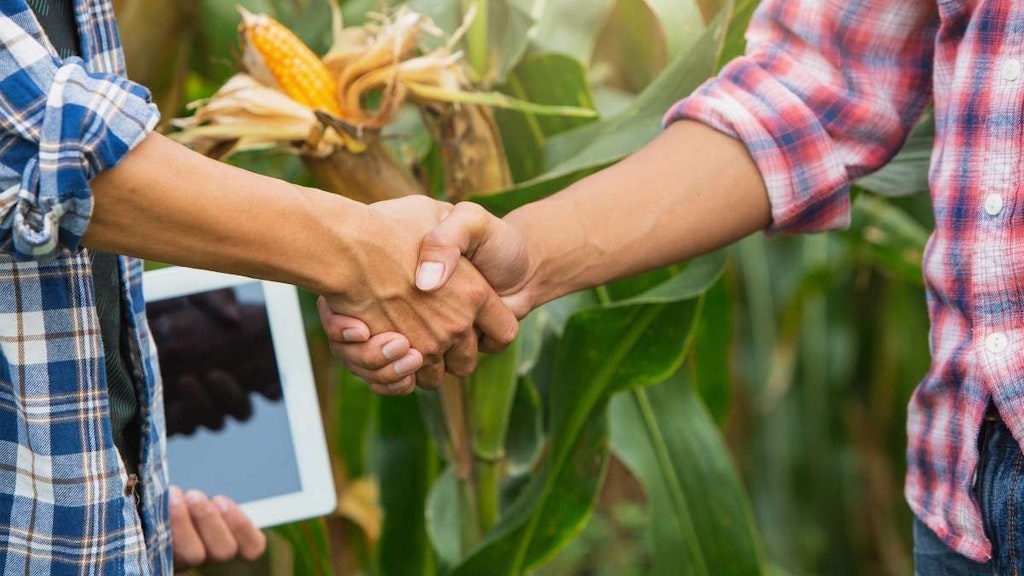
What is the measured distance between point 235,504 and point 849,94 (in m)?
0.54

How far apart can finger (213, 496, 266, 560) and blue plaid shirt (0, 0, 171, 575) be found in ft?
0.64

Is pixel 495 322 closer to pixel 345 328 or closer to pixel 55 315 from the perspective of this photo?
pixel 345 328

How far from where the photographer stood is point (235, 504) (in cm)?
80

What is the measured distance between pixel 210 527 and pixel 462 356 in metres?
0.22

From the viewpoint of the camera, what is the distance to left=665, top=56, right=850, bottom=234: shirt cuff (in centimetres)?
75

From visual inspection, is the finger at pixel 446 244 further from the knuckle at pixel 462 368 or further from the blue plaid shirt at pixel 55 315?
the blue plaid shirt at pixel 55 315

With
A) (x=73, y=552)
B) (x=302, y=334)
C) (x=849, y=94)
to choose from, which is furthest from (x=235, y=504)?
(x=849, y=94)

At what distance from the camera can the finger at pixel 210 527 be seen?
77cm

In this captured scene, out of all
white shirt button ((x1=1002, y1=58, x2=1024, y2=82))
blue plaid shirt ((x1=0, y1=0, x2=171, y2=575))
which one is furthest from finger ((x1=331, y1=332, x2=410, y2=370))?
white shirt button ((x1=1002, y1=58, x2=1024, y2=82))

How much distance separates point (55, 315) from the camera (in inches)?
21.1

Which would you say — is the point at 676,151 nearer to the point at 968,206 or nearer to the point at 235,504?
the point at 968,206

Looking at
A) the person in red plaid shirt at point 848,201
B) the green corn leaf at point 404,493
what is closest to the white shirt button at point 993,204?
the person in red plaid shirt at point 848,201

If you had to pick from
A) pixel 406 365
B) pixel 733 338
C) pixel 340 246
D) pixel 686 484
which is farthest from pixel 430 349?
pixel 733 338

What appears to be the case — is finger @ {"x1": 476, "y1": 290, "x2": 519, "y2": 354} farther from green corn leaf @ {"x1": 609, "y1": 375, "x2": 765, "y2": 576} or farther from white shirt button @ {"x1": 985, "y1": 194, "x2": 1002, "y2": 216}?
white shirt button @ {"x1": 985, "y1": 194, "x2": 1002, "y2": 216}
